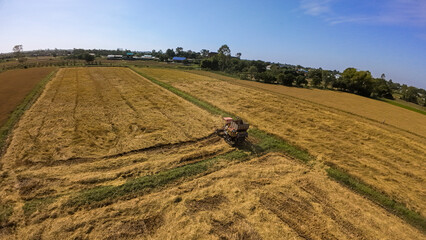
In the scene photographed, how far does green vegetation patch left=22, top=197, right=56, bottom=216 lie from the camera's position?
7027 mm

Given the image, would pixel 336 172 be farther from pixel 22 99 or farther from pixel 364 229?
pixel 22 99

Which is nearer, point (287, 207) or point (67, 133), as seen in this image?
point (287, 207)

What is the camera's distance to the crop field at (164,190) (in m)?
6.73

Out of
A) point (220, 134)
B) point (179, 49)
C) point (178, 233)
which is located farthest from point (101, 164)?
point (179, 49)

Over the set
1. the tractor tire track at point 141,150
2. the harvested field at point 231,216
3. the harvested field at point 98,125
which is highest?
the harvested field at point 98,125

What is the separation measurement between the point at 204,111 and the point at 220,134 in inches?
260

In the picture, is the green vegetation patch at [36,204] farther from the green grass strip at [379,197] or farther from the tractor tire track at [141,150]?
the green grass strip at [379,197]

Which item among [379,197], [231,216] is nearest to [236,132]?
[231,216]

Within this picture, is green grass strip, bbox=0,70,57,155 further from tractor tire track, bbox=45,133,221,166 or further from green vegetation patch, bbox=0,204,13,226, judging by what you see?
green vegetation patch, bbox=0,204,13,226

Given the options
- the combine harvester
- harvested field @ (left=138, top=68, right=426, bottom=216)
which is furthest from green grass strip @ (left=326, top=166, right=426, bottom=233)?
the combine harvester

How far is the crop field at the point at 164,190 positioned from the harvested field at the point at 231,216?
4cm

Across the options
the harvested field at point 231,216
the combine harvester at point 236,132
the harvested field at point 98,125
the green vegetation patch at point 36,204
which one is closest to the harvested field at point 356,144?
Result: the harvested field at point 231,216

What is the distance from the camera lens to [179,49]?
526 feet

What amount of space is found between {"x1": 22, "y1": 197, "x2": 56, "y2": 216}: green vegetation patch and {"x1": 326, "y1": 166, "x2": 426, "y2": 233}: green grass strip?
47.4 ft
